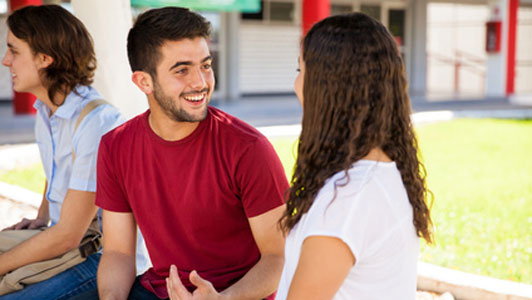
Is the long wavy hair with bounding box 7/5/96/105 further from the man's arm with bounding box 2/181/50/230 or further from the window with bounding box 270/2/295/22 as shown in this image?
the window with bounding box 270/2/295/22

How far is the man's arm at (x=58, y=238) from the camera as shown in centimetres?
263

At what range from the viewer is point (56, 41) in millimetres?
2857

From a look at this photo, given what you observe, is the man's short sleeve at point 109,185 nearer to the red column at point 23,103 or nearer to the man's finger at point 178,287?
the man's finger at point 178,287

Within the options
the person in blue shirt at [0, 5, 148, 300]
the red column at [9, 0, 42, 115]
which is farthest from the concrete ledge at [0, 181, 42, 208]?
the red column at [9, 0, 42, 115]

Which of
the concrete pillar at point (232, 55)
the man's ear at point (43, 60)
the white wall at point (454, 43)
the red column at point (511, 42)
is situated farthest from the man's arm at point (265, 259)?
the white wall at point (454, 43)

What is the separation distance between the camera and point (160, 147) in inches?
94.1

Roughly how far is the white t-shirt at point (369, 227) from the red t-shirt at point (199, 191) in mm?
581

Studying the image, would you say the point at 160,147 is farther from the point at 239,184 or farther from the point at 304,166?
the point at 304,166

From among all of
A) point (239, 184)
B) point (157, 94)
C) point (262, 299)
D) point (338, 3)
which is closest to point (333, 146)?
point (239, 184)

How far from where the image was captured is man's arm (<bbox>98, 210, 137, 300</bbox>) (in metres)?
2.40

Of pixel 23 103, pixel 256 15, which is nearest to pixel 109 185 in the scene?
pixel 23 103

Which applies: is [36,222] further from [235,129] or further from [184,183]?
[235,129]

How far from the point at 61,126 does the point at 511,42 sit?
19.0 metres

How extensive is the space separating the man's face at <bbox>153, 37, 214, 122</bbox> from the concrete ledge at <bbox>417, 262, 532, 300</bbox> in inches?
79.2
